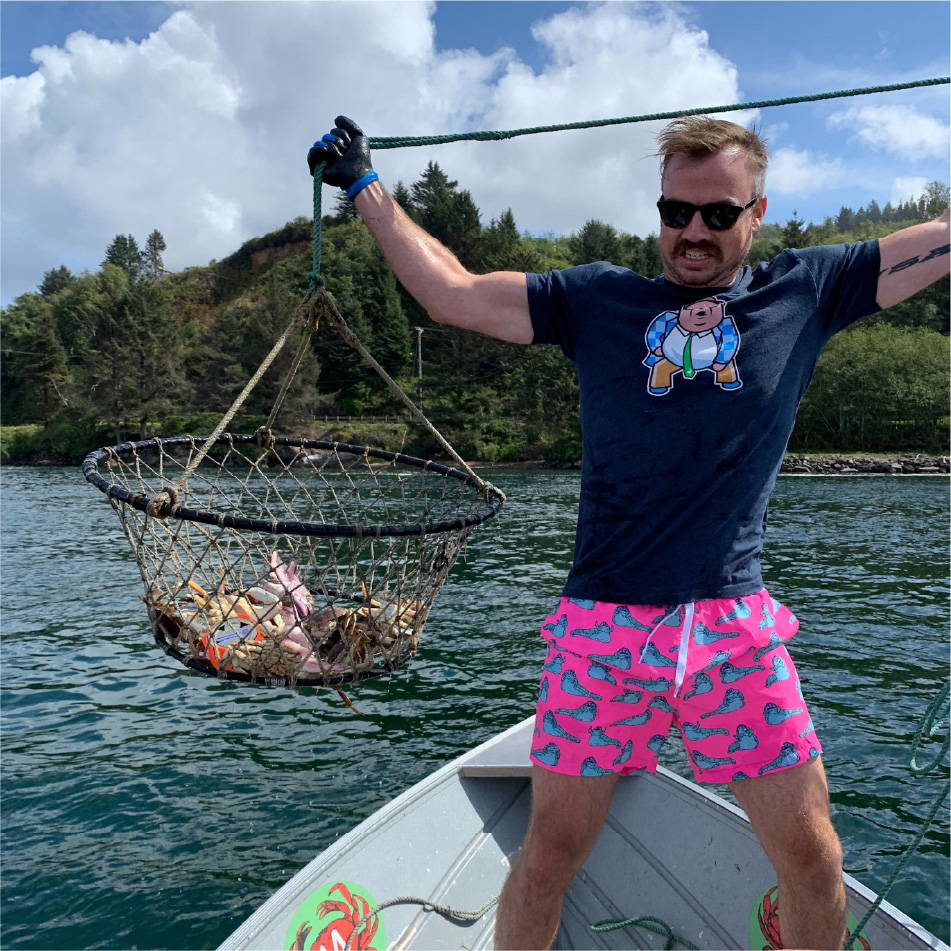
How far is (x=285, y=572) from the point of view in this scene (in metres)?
4.28

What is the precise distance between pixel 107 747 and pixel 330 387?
6791cm

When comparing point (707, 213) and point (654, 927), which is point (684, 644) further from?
point (654, 927)

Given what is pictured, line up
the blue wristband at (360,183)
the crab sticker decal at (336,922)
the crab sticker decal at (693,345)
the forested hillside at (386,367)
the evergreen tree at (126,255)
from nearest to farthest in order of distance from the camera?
the crab sticker decal at (693,345)
the blue wristband at (360,183)
the crab sticker decal at (336,922)
the forested hillside at (386,367)
the evergreen tree at (126,255)

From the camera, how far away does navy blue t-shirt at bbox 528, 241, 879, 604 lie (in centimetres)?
230

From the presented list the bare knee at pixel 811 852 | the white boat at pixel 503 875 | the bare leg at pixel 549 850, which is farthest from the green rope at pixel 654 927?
the bare knee at pixel 811 852

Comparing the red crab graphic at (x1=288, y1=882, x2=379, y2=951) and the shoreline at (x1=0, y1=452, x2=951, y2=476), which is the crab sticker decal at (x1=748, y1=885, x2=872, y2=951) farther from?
the shoreline at (x1=0, y1=452, x2=951, y2=476)

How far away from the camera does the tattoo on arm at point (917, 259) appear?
2.41 metres

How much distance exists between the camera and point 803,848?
7.23 feet

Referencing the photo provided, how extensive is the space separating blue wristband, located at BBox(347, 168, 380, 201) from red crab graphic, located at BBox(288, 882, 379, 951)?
108 inches

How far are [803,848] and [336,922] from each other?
2098mm

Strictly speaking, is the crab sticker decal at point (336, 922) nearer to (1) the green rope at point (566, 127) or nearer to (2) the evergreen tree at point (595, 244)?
(1) the green rope at point (566, 127)

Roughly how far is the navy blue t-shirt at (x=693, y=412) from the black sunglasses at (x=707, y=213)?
179 mm

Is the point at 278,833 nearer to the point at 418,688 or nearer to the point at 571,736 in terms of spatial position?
the point at 418,688

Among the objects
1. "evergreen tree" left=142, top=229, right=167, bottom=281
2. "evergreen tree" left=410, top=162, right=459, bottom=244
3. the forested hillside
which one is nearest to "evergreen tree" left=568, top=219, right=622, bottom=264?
the forested hillside
